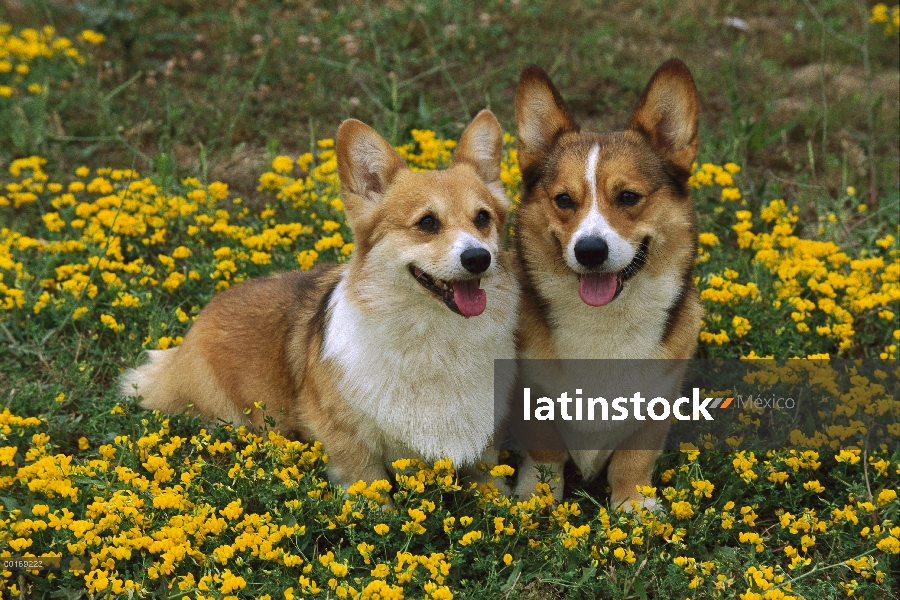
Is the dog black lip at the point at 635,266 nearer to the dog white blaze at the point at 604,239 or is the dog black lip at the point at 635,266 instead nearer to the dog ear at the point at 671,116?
the dog white blaze at the point at 604,239

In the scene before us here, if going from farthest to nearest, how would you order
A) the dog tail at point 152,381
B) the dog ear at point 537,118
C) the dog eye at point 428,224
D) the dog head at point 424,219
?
the dog tail at point 152,381 < the dog ear at point 537,118 < the dog eye at point 428,224 < the dog head at point 424,219

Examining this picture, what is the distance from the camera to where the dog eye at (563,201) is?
3.58m

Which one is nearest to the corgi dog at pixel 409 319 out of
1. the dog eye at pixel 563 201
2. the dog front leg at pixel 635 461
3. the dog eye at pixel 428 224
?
the dog eye at pixel 428 224

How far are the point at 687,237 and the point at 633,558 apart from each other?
125cm

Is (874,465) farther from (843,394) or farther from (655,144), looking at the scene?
(655,144)

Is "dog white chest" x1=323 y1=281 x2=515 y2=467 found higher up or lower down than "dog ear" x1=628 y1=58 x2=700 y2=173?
lower down

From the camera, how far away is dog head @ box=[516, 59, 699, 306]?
11.3 feet

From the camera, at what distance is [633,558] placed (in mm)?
3164

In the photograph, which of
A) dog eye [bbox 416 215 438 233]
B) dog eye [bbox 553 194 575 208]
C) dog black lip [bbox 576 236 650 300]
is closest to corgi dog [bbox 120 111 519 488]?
dog eye [bbox 416 215 438 233]

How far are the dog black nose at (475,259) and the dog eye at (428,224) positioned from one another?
10.0 inches

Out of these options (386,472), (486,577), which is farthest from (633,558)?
(386,472)

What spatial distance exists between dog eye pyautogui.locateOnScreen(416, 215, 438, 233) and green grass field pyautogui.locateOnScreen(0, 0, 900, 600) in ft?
2.89

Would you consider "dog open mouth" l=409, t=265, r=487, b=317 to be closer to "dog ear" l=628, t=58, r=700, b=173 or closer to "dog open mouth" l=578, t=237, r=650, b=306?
"dog open mouth" l=578, t=237, r=650, b=306

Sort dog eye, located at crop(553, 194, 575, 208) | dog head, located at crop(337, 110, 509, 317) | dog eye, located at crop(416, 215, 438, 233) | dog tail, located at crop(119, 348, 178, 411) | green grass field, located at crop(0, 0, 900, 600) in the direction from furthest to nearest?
dog tail, located at crop(119, 348, 178, 411), dog eye, located at crop(553, 194, 575, 208), dog eye, located at crop(416, 215, 438, 233), dog head, located at crop(337, 110, 509, 317), green grass field, located at crop(0, 0, 900, 600)
